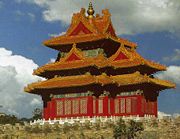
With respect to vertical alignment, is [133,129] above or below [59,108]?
below

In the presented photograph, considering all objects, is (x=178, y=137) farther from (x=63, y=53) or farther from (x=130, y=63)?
(x=63, y=53)

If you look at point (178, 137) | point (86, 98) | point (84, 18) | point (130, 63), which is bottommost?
point (178, 137)

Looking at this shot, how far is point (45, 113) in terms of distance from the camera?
61.0 m

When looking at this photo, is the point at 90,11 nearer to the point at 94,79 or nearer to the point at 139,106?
the point at 94,79

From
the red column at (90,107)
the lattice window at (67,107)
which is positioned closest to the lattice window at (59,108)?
the lattice window at (67,107)

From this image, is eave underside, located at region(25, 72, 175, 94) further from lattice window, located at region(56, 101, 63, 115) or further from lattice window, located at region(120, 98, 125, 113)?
lattice window, located at region(56, 101, 63, 115)

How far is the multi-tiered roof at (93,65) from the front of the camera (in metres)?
57.5

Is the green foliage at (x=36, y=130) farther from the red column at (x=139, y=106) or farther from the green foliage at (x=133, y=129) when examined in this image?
the red column at (x=139, y=106)

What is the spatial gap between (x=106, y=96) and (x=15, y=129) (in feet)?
36.7

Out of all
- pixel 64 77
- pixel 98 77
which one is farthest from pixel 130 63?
pixel 64 77

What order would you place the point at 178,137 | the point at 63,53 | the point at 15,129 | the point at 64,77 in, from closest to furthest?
the point at 178,137 < the point at 15,129 < the point at 64,77 < the point at 63,53

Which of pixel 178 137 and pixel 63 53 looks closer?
pixel 178 137

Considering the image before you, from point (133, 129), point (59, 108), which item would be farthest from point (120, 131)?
point (59, 108)

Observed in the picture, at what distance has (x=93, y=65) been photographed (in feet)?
187
